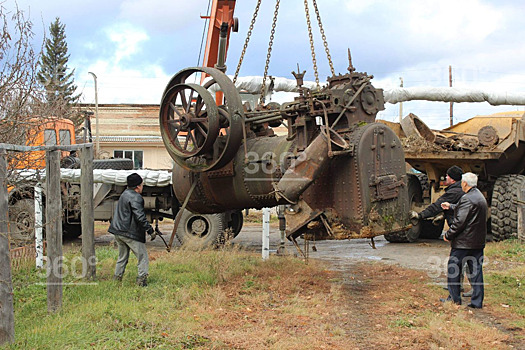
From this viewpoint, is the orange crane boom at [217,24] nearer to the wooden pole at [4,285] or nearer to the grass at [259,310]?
the grass at [259,310]

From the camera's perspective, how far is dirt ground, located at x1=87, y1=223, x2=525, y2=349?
5969 mm

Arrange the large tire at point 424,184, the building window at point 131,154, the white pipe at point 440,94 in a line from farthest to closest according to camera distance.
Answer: the building window at point 131,154, the white pipe at point 440,94, the large tire at point 424,184

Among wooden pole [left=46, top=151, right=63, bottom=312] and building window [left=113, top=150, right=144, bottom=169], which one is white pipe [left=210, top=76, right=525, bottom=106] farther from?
building window [left=113, top=150, right=144, bottom=169]

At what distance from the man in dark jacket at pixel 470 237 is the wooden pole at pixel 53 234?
481 cm

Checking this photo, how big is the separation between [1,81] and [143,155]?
89.8 ft

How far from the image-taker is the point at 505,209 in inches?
506

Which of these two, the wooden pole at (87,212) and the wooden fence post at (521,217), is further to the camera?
the wooden fence post at (521,217)

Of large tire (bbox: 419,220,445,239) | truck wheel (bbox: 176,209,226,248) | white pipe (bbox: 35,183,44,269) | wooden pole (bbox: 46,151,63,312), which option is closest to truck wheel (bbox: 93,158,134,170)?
truck wheel (bbox: 176,209,226,248)

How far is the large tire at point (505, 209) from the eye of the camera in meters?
12.8

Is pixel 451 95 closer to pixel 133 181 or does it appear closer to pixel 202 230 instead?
pixel 202 230

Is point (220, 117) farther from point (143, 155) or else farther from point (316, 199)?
point (143, 155)

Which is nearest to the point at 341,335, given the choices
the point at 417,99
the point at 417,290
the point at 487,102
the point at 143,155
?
the point at 417,290

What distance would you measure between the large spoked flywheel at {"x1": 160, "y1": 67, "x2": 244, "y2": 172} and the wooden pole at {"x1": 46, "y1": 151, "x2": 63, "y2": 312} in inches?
86.5

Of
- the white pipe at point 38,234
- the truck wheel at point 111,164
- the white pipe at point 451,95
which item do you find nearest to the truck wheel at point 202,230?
the truck wheel at point 111,164
